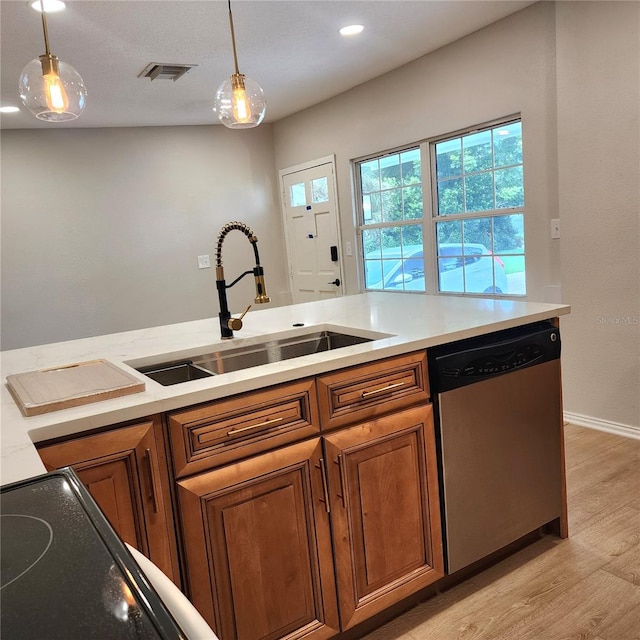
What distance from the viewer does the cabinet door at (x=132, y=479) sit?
132 centimetres

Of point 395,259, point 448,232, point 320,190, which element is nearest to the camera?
point 448,232

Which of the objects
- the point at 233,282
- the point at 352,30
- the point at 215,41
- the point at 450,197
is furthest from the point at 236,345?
the point at 450,197

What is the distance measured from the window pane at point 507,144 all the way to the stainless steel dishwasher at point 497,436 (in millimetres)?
1871

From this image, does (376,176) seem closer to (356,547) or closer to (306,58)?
(306,58)

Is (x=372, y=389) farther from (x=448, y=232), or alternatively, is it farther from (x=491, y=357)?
(x=448, y=232)

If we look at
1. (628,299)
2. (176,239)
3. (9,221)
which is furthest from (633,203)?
(9,221)

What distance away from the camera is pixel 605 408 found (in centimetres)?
333

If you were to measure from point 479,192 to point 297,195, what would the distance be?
88.6 inches

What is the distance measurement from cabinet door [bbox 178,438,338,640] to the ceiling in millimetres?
2357

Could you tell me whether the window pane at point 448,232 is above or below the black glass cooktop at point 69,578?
above

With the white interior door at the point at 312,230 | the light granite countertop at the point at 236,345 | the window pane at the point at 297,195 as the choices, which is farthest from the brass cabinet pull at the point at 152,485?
the window pane at the point at 297,195

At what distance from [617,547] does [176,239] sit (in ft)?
14.6

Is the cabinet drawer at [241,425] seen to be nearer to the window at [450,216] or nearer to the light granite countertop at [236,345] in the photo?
the light granite countertop at [236,345]

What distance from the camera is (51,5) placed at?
105 inches
